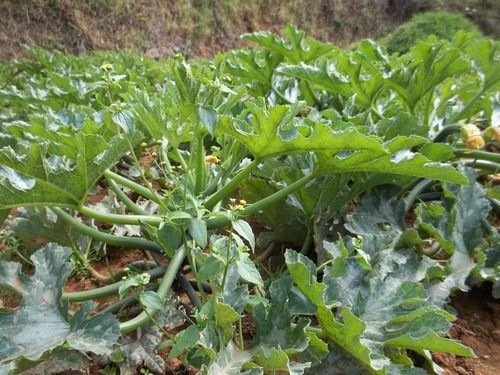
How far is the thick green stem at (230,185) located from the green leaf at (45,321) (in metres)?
0.41

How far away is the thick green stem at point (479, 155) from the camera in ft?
6.56

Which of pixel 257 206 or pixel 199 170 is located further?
pixel 199 170

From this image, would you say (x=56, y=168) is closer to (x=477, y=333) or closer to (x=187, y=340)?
(x=187, y=340)

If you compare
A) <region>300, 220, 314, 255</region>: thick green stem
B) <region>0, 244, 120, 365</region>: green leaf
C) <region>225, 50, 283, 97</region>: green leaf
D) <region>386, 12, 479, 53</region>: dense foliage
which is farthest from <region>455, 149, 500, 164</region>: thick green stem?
<region>386, 12, 479, 53</region>: dense foliage

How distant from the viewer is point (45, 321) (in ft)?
3.97

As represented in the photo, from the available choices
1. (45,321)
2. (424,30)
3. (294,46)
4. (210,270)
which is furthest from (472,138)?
(424,30)

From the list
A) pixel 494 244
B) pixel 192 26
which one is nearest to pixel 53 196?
pixel 494 244

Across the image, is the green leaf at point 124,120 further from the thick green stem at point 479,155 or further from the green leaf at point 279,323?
the thick green stem at point 479,155

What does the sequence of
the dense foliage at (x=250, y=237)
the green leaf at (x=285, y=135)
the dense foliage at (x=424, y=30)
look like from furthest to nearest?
the dense foliage at (x=424, y=30) < the green leaf at (x=285, y=135) < the dense foliage at (x=250, y=237)

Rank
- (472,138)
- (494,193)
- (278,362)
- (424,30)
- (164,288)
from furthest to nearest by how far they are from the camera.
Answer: (424,30) < (472,138) < (494,193) < (164,288) < (278,362)

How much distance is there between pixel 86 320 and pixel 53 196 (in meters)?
0.36

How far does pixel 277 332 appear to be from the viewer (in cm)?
123

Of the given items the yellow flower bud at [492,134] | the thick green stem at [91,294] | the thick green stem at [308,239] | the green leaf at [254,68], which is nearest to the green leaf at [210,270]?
the thick green stem at [91,294]

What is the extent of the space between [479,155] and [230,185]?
1146 millimetres
